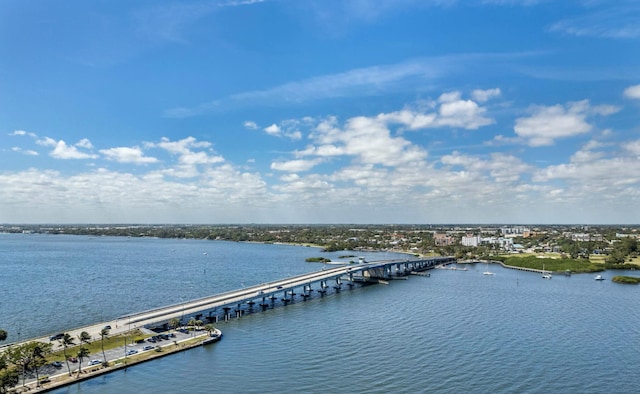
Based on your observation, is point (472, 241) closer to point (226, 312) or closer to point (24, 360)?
point (226, 312)

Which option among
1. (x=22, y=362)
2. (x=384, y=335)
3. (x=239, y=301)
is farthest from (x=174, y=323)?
(x=384, y=335)

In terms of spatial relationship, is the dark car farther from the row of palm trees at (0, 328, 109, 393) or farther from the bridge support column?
the bridge support column

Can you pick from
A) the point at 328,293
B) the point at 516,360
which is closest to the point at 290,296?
the point at 328,293

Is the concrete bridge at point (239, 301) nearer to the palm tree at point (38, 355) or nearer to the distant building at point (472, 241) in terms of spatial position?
the palm tree at point (38, 355)

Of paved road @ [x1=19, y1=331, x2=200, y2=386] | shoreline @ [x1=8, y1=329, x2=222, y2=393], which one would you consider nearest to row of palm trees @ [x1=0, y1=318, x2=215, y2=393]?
paved road @ [x1=19, y1=331, x2=200, y2=386]

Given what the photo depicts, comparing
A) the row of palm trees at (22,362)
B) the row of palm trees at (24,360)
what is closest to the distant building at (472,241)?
the row of palm trees at (24,360)

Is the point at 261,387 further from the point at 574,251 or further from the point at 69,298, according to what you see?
the point at 574,251
